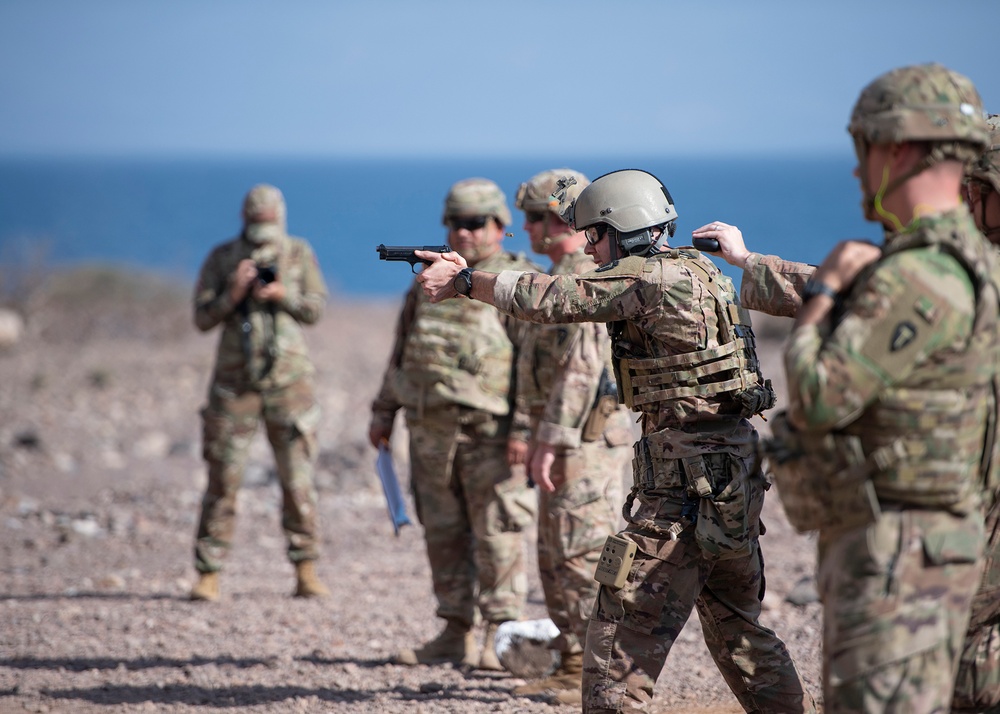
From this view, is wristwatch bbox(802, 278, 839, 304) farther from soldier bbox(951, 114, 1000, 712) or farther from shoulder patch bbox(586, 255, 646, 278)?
shoulder patch bbox(586, 255, 646, 278)

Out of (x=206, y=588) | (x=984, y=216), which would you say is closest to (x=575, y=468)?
(x=984, y=216)

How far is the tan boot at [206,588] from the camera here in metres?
7.55

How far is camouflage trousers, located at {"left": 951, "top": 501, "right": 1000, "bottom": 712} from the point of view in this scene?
339 centimetres

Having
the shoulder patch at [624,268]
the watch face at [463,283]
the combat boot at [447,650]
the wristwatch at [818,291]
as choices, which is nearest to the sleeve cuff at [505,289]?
the watch face at [463,283]

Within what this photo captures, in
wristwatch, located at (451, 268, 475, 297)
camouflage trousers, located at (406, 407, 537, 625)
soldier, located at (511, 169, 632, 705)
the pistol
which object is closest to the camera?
wristwatch, located at (451, 268, 475, 297)

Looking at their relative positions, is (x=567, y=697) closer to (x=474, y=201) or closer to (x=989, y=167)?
(x=474, y=201)

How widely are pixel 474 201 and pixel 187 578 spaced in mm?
3943

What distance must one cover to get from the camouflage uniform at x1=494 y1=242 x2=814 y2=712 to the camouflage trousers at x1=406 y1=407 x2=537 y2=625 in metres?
1.82

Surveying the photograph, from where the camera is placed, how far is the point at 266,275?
7.65m

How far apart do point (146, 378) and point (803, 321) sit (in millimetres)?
13655

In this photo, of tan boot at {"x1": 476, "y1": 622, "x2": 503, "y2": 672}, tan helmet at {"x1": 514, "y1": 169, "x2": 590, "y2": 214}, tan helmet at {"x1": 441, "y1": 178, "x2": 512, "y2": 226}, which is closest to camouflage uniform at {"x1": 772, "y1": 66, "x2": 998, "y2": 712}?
tan helmet at {"x1": 514, "y1": 169, "x2": 590, "y2": 214}

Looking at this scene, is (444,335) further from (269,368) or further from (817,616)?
(817,616)

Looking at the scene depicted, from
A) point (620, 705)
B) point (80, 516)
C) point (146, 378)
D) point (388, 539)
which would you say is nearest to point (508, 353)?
point (620, 705)

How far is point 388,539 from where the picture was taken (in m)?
9.52
